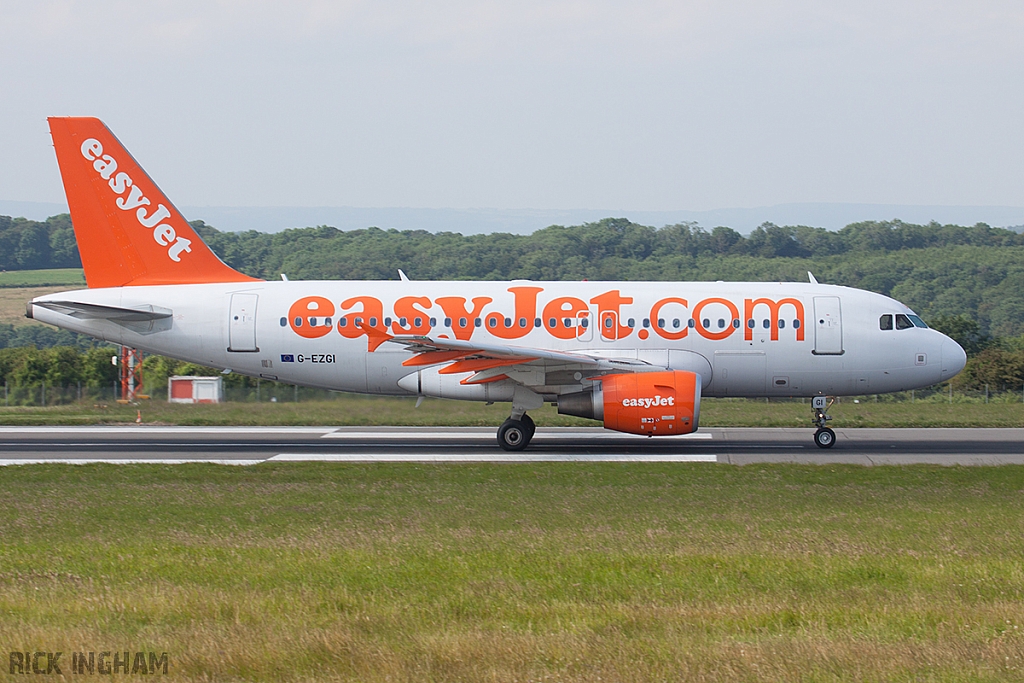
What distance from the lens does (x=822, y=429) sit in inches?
985

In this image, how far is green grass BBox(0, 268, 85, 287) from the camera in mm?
99000

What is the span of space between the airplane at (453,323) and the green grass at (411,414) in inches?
134

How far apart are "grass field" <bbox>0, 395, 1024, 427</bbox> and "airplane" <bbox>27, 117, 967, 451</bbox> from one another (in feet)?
12.4

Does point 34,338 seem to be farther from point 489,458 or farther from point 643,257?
point 489,458

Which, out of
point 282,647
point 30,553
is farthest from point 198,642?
point 30,553

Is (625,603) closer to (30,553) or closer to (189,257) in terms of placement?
(30,553)

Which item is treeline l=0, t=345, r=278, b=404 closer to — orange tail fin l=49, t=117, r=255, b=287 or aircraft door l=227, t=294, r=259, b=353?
orange tail fin l=49, t=117, r=255, b=287

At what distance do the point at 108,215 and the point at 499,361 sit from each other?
1026 cm

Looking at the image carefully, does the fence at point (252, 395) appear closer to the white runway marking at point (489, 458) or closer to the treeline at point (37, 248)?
the white runway marking at point (489, 458)

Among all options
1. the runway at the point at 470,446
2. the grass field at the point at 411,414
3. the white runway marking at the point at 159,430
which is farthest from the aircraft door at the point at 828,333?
the white runway marking at the point at 159,430

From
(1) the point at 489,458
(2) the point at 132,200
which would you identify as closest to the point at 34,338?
(2) the point at 132,200

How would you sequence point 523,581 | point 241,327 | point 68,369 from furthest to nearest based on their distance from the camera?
point 68,369
point 241,327
point 523,581

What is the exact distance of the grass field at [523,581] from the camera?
26.2 ft

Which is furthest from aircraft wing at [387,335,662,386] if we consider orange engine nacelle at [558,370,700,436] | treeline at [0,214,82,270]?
treeline at [0,214,82,270]
